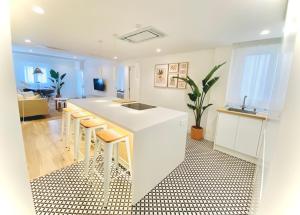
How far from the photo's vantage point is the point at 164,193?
1921 mm

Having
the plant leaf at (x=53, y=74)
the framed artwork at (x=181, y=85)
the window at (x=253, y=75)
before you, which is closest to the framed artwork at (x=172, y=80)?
the framed artwork at (x=181, y=85)

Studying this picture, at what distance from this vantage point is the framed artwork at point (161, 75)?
471 centimetres

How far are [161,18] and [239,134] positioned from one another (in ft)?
8.43

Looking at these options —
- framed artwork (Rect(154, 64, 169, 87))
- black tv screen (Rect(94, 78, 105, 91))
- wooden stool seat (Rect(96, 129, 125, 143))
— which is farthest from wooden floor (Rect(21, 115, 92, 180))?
black tv screen (Rect(94, 78, 105, 91))

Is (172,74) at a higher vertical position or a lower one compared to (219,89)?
higher

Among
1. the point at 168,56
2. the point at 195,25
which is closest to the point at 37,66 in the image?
the point at 168,56

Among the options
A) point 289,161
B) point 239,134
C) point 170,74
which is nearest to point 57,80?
point 170,74

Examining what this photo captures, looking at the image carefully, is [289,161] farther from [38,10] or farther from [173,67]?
[173,67]

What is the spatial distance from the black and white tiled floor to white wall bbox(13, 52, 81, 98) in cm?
799

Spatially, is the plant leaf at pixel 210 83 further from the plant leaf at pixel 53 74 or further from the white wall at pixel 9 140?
the plant leaf at pixel 53 74

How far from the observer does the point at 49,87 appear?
27.6 ft

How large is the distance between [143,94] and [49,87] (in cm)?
639

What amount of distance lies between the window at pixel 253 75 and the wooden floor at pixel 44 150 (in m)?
3.67

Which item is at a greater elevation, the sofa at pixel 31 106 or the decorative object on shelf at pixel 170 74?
the decorative object on shelf at pixel 170 74
